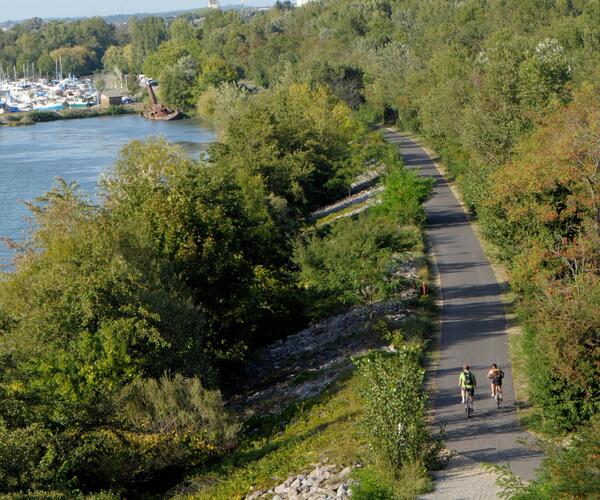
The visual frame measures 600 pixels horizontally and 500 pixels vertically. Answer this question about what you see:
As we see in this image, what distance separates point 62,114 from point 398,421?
101080mm

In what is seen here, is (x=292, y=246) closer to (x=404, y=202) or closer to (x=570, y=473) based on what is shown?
(x=404, y=202)

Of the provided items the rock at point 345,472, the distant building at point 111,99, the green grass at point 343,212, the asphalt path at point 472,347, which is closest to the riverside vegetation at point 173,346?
the rock at point 345,472

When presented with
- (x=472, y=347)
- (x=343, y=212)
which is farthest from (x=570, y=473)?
(x=343, y=212)

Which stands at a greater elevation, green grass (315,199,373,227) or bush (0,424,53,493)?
bush (0,424,53,493)

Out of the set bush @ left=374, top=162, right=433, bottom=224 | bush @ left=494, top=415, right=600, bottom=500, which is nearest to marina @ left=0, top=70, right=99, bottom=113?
bush @ left=374, top=162, right=433, bottom=224

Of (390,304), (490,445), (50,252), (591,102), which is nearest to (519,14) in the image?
(591,102)

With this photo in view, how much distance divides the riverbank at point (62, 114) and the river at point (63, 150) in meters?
1.76

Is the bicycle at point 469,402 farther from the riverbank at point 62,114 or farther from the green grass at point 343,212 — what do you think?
the riverbank at point 62,114

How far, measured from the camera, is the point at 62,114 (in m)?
109

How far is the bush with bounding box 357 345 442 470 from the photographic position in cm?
1347

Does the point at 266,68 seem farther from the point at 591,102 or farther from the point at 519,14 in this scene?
the point at 591,102

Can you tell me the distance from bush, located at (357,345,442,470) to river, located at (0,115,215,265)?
21.1 meters

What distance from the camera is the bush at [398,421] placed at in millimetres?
13469

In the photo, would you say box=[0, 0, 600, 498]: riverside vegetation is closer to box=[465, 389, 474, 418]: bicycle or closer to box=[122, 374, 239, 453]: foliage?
box=[122, 374, 239, 453]: foliage
